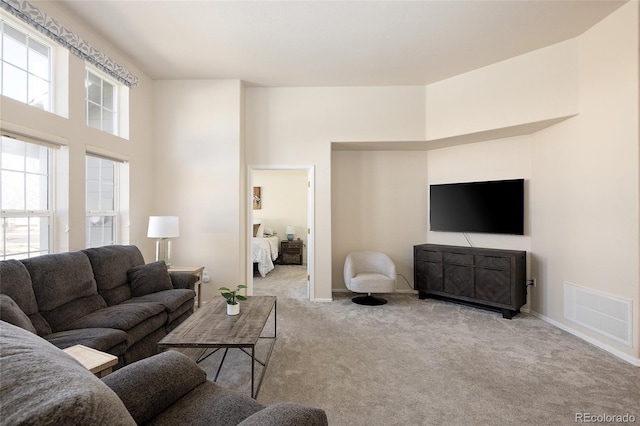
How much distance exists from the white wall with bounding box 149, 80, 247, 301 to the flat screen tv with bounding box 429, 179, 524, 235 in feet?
10.0

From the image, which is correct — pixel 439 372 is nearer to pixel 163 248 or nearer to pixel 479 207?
pixel 479 207

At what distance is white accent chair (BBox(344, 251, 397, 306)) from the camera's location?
13.6 ft

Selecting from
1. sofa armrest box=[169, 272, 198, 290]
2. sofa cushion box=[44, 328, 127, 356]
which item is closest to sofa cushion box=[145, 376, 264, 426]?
sofa cushion box=[44, 328, 127, 356]

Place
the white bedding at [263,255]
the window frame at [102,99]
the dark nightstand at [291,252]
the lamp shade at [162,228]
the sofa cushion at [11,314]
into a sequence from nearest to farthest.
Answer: the sofa cushion at [11,314], the window frame at [102,99], the lamp shade at [162,228], the white bedding at [263,255], the dark nightstand at [291,252]

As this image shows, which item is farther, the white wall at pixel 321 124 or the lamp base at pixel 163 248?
the white wall at pixel 321 124

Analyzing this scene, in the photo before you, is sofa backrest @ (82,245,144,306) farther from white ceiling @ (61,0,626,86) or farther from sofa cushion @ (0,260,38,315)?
white ceiling @ (61,0,626,86)

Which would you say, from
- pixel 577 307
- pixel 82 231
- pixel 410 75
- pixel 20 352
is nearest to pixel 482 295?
pixel 577 307

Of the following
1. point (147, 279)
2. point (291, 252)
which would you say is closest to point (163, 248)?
point (147, 279)

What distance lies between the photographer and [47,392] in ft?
2.07

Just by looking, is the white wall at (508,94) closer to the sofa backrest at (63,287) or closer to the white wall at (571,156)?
the white wall at (571,156)

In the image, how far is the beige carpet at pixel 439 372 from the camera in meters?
1.96

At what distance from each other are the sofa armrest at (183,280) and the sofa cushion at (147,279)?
11cm

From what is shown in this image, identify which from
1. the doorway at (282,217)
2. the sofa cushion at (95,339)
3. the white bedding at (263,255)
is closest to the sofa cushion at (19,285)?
the sofa cushion at (95,339)

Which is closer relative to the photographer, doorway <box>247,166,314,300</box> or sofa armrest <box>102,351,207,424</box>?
sofa armrest <box>102,351,207,424</box>
